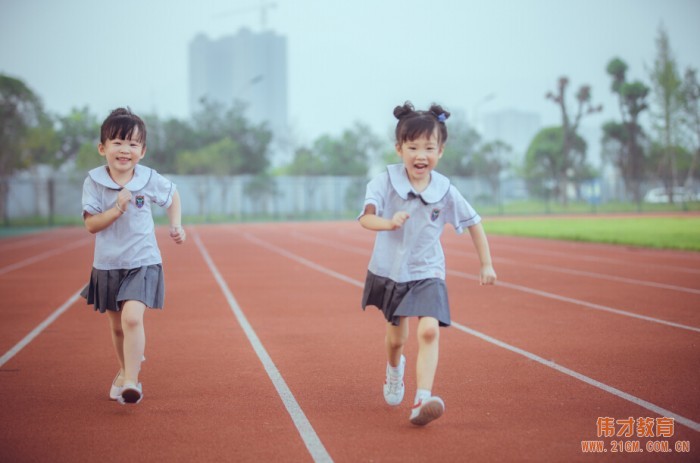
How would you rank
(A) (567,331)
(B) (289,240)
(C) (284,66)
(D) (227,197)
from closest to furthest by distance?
(A) (567,331) → (B) (289,240) → (D) (227,197) → (C) (284,66)

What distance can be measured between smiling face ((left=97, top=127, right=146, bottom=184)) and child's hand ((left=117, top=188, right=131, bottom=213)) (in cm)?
25

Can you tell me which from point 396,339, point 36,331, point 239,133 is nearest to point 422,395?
point 396,339

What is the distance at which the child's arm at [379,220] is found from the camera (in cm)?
368

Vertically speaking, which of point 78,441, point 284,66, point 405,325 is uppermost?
point 284,66

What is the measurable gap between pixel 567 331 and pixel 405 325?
298 centimetres

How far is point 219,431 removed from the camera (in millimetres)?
3777

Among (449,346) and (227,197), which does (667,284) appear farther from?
(227,197)

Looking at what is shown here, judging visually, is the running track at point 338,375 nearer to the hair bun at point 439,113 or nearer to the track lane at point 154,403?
the track lane at point 154,403

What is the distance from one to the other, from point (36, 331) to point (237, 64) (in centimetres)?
18005

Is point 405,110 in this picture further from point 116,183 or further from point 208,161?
point 208,161

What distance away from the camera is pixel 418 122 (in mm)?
3867

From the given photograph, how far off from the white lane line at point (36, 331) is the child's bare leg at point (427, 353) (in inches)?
134

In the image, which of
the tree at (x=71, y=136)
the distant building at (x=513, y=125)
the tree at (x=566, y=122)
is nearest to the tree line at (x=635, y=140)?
the tree at (x=566, y=122)

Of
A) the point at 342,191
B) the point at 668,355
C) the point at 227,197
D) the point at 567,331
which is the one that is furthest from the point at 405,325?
the point at 342,191
